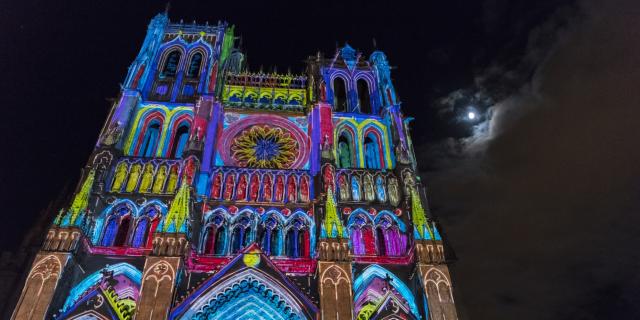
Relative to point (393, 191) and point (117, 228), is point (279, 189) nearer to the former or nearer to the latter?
point (393, 191)

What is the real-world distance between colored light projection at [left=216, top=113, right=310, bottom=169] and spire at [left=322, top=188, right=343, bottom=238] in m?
4.52

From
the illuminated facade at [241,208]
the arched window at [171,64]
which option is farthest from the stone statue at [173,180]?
the arched window at [171,64]

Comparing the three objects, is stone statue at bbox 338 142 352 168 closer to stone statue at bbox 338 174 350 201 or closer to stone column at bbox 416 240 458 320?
stone statue at bbox 338 174 350 201

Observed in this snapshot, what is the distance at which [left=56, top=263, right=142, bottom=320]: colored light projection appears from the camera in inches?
707

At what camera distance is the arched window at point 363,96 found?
31.7 m

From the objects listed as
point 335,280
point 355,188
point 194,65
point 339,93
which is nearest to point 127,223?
point 335,280

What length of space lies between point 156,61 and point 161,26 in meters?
3.80

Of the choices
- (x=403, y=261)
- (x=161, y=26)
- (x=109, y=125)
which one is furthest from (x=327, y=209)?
(x=161, y=26)

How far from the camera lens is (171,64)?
32.1m

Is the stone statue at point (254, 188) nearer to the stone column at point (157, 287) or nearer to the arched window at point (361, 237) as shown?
the arched window at point (361, 237)

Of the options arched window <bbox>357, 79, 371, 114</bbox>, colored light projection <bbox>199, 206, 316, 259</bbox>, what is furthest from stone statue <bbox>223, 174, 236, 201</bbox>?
arched window <bbox>357, 79, 371, 114</bbox>

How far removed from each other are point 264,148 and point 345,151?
5275 mm

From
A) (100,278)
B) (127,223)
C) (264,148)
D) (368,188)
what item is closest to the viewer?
(100,278)

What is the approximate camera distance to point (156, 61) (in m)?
31.1
